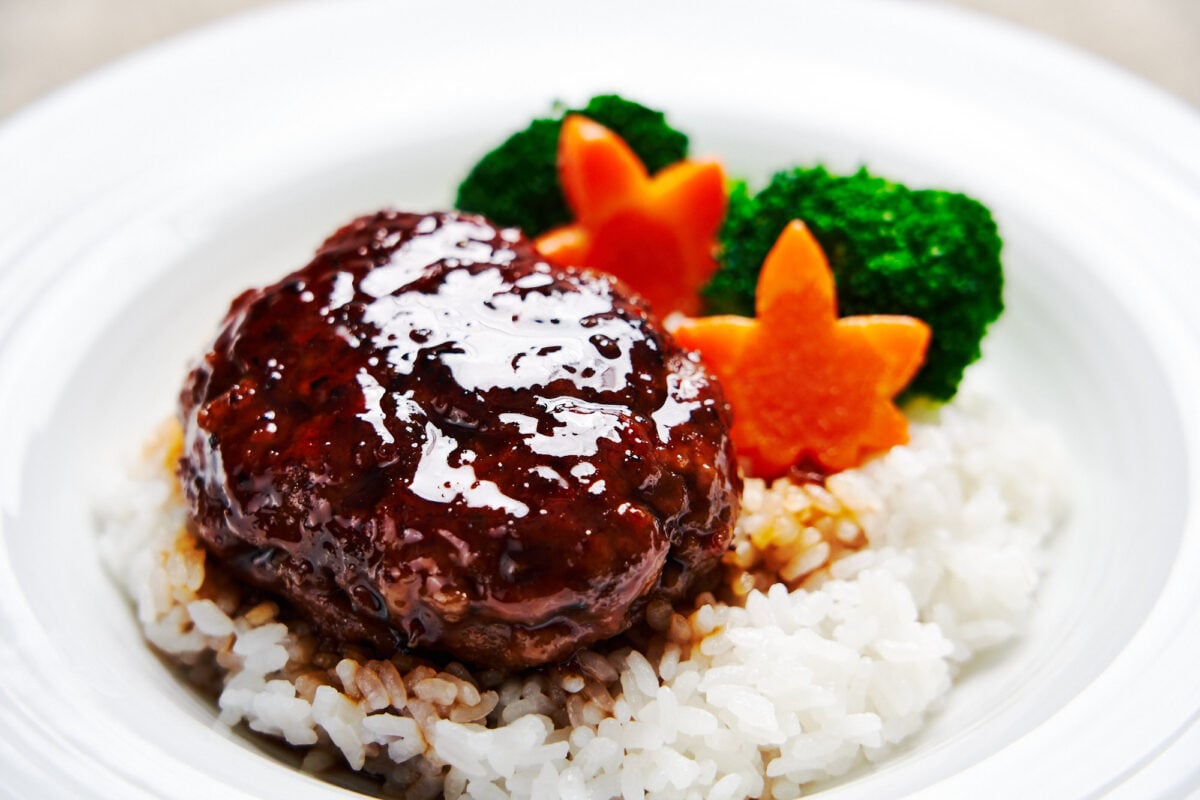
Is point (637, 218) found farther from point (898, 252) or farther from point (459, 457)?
point (459, 457)

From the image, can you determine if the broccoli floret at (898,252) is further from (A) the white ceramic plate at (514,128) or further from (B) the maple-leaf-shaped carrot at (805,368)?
(A) the white ceramic plate at (514,128)

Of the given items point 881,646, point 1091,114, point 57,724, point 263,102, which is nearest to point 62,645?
point 57,724

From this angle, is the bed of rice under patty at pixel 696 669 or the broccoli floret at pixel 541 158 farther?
the broccoli floret at pixel 541 158

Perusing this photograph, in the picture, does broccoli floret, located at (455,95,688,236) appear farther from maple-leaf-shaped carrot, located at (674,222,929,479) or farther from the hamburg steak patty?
the hamburg steak patty

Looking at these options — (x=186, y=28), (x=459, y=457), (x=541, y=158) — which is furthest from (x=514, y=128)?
(x=459, y=457)

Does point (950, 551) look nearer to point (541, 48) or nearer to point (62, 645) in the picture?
point (62, 645)

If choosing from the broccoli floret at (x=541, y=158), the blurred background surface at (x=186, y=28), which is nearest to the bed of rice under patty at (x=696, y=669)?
the broccoli floret at (x=541, y=158)

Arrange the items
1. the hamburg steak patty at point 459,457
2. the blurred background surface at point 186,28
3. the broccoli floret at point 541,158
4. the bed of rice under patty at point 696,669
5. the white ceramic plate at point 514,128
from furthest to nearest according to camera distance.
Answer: the blurred background surface at point 186,28
the broccoli floret at point 541,158
the bed of rice under patty at point 696,669
the white ceramic plate at point 514,128
the hamburg steak patty at point 459,457
